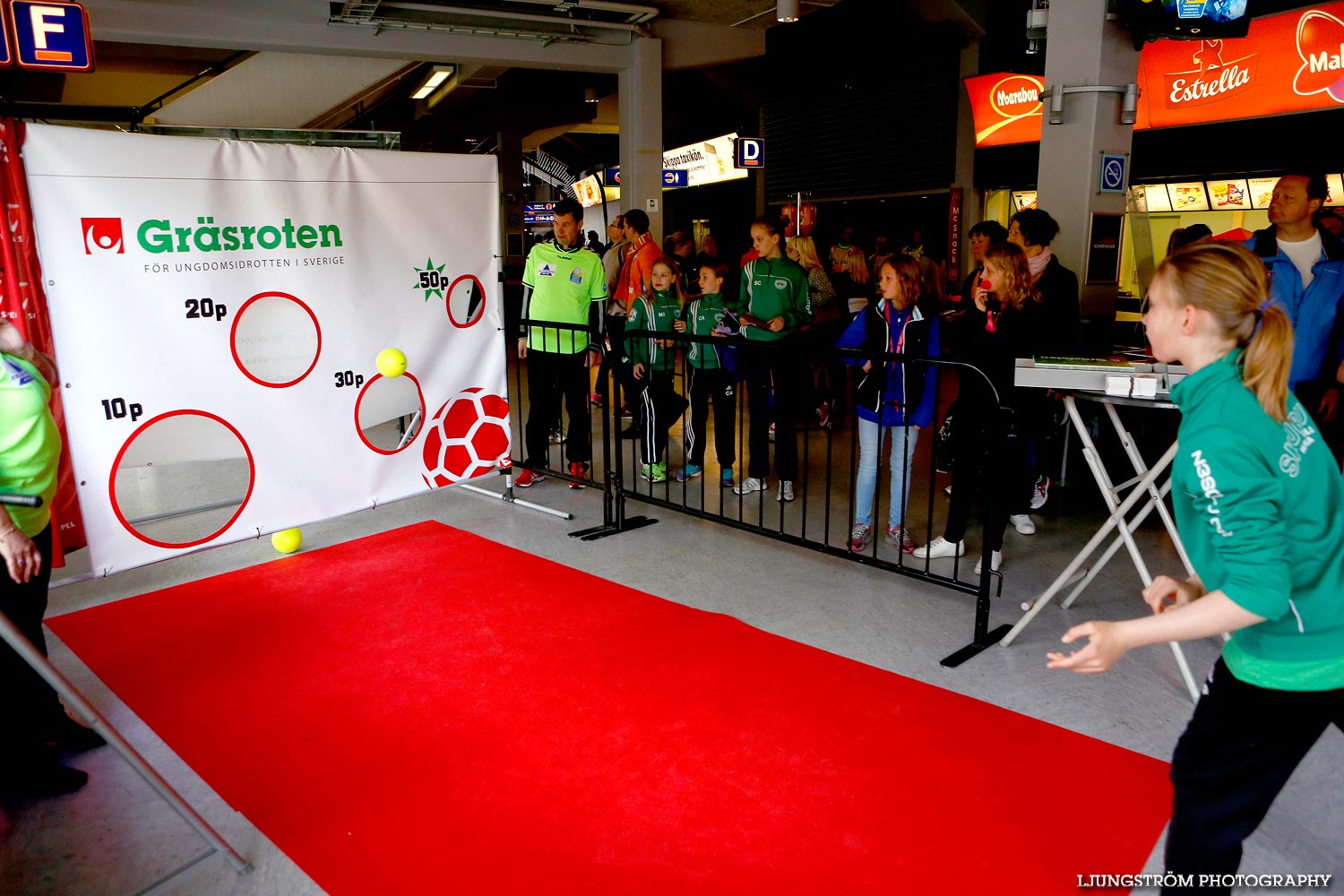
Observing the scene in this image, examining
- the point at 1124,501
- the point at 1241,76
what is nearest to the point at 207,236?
the point at 1124,501

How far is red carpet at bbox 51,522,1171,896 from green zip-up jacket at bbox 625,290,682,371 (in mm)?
2286

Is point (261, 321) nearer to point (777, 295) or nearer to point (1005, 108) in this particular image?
point (777, 295)

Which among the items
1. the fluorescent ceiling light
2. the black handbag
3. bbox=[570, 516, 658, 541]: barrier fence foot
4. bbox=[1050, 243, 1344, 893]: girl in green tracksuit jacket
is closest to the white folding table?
the black handbag

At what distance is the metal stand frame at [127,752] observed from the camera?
2.18m

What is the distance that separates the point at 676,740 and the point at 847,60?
1219 centimetres

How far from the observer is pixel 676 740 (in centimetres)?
318

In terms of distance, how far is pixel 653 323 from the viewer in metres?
6.49

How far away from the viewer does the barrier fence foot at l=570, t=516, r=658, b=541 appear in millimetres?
5391

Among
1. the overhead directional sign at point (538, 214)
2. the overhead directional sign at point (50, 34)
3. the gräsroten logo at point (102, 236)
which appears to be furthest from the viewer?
the overhead directional sign at point (538, 214)

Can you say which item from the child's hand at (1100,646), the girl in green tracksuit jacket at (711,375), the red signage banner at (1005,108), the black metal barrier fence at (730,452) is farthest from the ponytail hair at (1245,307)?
the red signage banner at (1005,108)

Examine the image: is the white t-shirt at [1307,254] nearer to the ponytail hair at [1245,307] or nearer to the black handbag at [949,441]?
the black handbag at [949,441]

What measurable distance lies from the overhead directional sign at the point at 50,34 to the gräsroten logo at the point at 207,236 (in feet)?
2.51

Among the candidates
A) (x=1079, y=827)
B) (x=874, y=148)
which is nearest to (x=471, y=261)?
(x=1079, y=827)

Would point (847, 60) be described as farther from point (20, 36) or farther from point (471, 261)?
point (20, 36)
